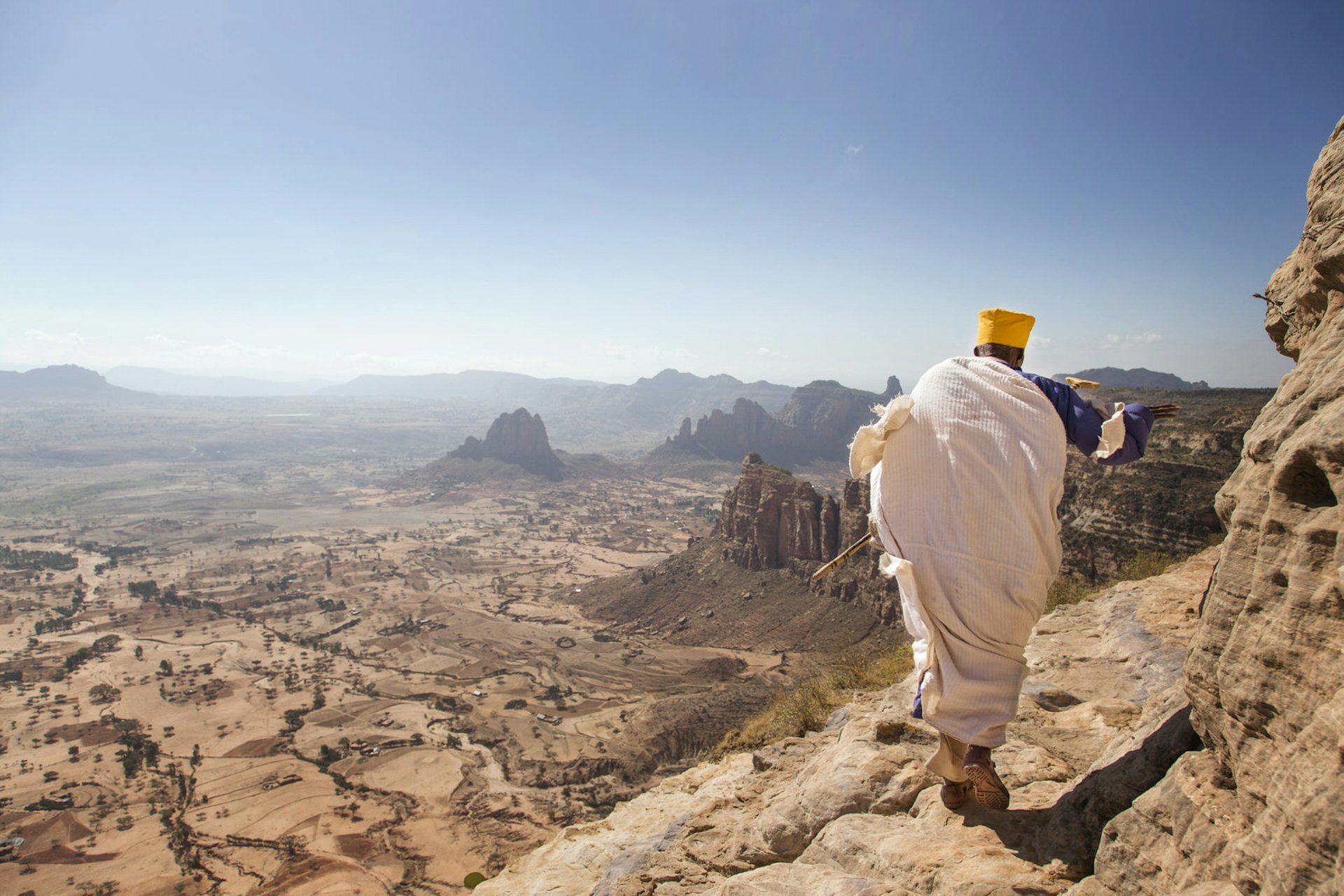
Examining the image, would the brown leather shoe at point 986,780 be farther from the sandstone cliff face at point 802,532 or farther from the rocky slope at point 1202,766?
the sandstone cliff face at point 802,532

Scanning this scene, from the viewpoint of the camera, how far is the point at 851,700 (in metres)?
7.70

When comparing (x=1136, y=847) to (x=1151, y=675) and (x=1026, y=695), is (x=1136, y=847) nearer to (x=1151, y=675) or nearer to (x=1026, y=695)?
(x=1026, y=695)

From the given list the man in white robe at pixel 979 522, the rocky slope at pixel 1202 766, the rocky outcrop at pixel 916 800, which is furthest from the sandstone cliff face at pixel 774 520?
the man in white robe at pixel 979 522

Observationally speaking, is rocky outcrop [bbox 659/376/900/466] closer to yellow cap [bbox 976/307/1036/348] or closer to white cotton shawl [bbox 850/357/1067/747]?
yellow cap [bbox 976/307/1036/348]

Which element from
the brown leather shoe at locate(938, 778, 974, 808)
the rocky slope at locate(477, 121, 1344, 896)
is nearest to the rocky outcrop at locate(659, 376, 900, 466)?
the rocky slope at locate(477, 121, 1344, 896)

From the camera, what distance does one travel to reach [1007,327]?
11.4 feet

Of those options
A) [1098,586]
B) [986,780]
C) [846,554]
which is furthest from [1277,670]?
[1098,586]

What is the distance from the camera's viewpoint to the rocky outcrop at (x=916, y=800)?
290 centimetres

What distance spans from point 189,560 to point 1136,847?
9047 cm

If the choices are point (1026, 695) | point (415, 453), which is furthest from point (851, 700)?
point (415, 453)

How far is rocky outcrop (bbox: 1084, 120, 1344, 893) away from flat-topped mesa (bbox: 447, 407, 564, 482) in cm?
12996

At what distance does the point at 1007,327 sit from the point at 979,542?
1309mm

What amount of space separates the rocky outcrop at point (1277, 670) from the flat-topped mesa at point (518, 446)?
129961mm

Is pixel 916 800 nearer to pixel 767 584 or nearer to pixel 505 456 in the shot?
pixel 767 584
